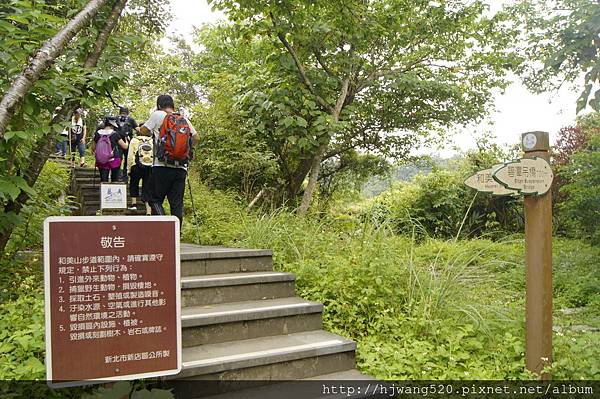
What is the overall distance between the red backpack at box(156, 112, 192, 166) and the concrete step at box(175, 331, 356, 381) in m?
1.96

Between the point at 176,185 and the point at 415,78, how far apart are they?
17.5 ft

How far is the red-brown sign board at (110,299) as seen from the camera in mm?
1996

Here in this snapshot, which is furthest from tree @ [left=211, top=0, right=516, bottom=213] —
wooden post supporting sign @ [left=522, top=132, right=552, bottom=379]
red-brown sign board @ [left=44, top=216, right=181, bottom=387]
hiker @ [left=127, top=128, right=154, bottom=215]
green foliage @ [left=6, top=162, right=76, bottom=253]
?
red-brown sign board @ [left=44, top=216, right=181, bottom=387]

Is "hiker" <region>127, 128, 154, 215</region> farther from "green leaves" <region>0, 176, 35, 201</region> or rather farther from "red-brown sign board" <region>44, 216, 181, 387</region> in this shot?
"red-brown sign board" <region>44, 216, 181, 387</region>

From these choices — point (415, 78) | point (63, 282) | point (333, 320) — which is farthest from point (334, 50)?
point (63, 282)

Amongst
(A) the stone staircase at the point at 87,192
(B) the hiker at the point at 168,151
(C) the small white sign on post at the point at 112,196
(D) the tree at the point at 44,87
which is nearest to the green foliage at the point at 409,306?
(B) the hiker at the point at 168,151

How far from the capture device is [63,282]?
6.60ft

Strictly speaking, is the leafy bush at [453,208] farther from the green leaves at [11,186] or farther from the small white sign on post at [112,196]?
the green leaves at [11,186]

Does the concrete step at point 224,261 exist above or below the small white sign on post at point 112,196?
below

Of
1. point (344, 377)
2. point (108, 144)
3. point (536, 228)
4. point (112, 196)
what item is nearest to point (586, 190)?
point (536, 228)

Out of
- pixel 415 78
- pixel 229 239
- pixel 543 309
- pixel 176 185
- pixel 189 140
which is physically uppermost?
pixel 415 78

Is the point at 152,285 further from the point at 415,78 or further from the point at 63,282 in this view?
the point at 415,78

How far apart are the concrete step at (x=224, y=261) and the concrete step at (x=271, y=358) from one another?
3.08ft

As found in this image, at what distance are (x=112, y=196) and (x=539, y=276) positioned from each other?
12.6 ft
